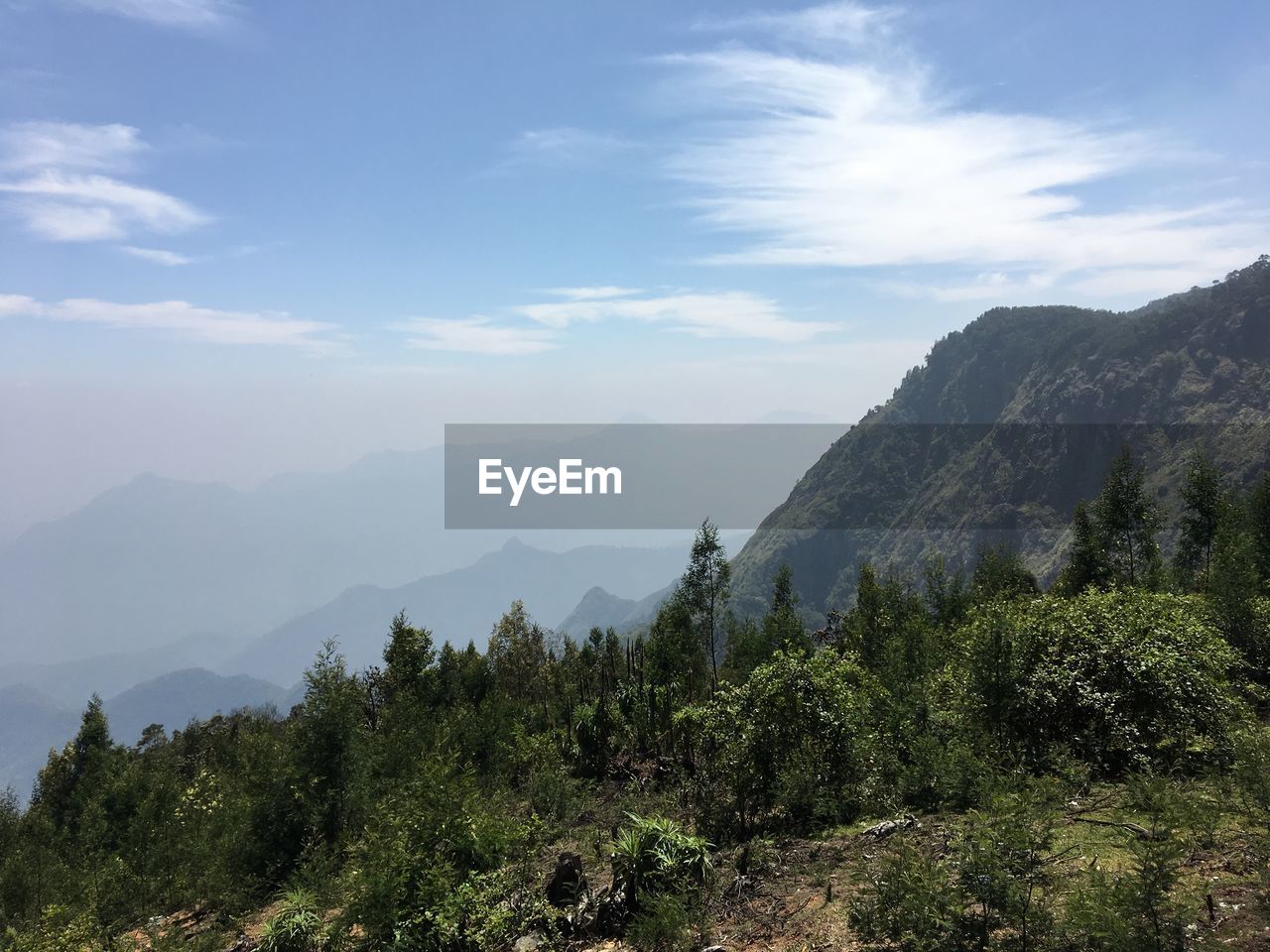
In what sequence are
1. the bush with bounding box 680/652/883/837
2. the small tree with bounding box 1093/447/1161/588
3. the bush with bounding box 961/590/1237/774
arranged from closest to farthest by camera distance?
1. the bush with bounding box 961/590/1237/774
2. the bush with bounding box 680/652/883/837
3. the small tree with bounding box 1093/447/1161/588

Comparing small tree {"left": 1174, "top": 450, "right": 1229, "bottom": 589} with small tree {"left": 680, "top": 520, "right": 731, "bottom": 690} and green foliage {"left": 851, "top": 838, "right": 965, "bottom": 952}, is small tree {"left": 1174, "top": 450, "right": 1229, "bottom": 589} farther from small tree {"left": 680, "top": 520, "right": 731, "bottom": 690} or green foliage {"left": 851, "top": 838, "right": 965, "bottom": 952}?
green foliage {"left": 851, "top": 838, "right": 965, "bottom": 952}

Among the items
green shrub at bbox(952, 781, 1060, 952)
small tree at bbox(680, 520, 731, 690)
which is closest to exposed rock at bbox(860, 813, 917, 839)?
green shrub at bbox(952, 781, 1060, 952)

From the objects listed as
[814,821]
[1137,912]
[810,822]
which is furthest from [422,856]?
[1137,912]

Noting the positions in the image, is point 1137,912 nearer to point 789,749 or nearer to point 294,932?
point 789,749

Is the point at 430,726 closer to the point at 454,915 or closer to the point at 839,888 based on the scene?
the point at 454,915

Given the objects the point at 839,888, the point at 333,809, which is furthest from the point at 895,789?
the point at 333,809

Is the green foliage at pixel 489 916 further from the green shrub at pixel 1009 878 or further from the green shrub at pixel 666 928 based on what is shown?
the green shrub at pixel 1009 878

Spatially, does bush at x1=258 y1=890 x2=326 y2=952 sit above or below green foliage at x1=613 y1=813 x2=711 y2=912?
below

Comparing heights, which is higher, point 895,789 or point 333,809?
point 895,789
